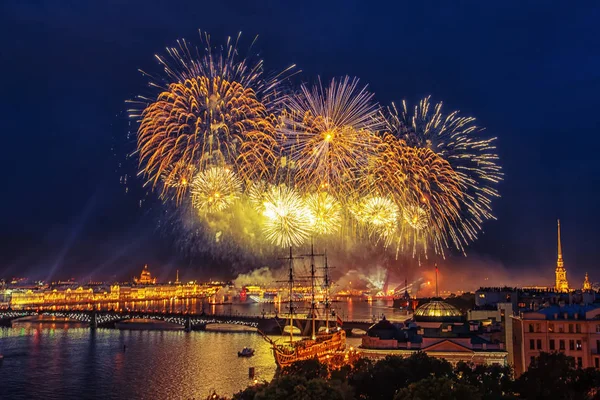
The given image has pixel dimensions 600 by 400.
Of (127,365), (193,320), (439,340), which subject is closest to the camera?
(439,340)

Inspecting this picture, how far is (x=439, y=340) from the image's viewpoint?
50594 millimetres

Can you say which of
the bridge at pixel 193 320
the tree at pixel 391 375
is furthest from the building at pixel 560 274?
the tree at pixel 391 375

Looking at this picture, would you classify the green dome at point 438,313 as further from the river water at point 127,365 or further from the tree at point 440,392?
the tree at point 440,392

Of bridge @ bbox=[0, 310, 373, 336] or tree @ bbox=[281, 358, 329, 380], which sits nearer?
tree @ bbox=[281, 358, 329, 380]

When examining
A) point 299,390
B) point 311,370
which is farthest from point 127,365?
point 299,390

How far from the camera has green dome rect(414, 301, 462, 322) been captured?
59094mm

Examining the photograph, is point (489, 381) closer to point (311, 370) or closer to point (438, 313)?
point (311, 370)

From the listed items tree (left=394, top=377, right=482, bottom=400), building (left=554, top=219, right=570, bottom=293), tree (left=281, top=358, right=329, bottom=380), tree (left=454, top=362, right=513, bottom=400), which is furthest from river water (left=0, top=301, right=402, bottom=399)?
building (left=554, top=219, right=570, bottom=293)

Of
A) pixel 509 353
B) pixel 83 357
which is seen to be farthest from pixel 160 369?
pixel 509 353

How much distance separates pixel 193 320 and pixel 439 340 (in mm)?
82318

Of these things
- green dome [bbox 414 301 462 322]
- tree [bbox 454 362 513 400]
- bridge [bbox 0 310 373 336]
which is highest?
green dome [bbox 414 301 462 322]

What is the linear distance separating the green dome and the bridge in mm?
45001

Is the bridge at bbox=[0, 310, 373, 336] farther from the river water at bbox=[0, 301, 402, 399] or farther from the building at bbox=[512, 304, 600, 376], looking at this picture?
the building at bbox=[512, 304, 600, 376]

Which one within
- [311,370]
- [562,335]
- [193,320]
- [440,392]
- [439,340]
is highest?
[440,392]
